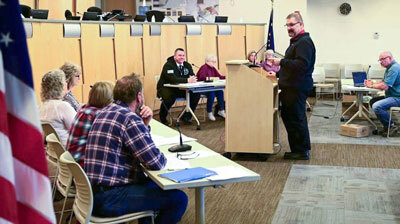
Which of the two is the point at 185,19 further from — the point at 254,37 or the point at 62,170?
the point at 62,170

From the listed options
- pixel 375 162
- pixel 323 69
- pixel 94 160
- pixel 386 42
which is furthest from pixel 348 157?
pixel 386 42

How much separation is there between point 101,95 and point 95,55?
484cm

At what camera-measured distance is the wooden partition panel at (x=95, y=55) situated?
8109mm

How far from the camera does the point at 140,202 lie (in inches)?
122

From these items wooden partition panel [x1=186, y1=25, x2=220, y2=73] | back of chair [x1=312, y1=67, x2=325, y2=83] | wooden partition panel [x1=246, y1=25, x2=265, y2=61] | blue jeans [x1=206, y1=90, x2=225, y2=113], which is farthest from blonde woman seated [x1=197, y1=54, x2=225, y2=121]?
back of chair [x1=312, y1=67, x2=325, y2=83]

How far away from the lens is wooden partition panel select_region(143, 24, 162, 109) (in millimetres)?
9625

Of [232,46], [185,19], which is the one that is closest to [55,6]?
[185,19]

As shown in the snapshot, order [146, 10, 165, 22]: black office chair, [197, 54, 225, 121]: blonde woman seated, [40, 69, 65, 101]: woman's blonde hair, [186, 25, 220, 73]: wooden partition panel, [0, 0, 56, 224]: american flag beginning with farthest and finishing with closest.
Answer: [186, 25, 220, 73]: wooden partition panel < [146, 10, 165, 22]: black office chair < [197, 54, 225, 121]: blonde woman seated < [40, 69, 65, 101]: woman's blonde hair < [0, 0, 56, 224]: american flag

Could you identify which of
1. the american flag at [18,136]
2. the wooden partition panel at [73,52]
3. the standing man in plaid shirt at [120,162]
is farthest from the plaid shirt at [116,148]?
the wooden partition panel at [73,52]

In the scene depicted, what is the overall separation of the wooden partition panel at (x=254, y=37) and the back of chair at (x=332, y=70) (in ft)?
5.31

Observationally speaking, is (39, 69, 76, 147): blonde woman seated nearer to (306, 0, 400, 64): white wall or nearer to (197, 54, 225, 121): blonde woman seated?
(197, 54, 225, 121): blonde woman seated

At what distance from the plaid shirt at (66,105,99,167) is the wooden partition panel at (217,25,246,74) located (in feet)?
25.8

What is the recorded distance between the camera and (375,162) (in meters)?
6.16

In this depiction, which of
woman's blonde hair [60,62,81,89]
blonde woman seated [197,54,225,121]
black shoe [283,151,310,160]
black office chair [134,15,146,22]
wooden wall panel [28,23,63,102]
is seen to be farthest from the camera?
black office chair [134,15,146,22]
